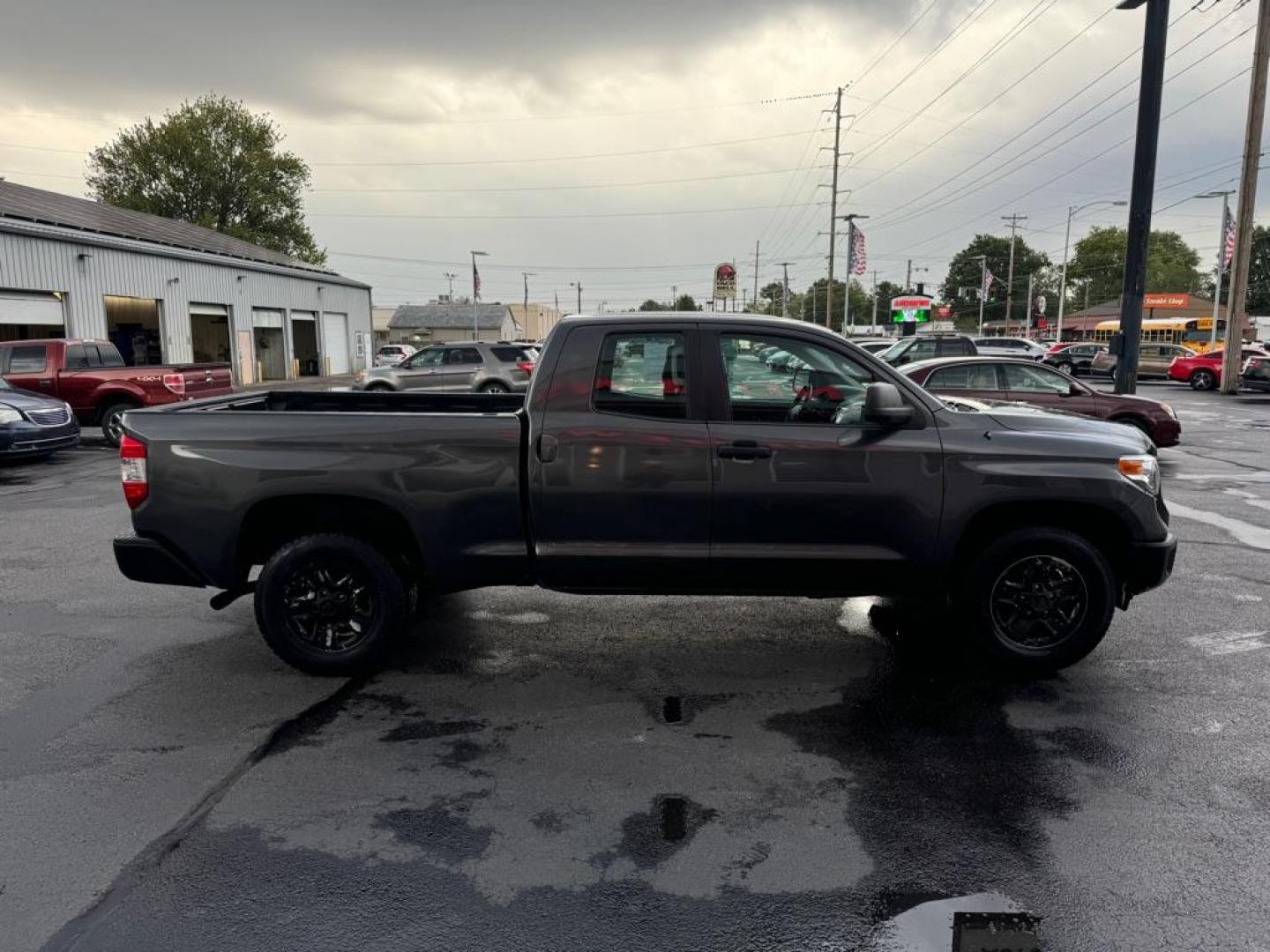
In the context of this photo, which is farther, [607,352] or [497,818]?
[607,352]

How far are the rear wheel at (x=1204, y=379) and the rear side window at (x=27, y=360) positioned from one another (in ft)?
114

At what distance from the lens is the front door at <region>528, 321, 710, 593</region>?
4398mm

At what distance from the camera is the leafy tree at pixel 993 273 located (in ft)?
430

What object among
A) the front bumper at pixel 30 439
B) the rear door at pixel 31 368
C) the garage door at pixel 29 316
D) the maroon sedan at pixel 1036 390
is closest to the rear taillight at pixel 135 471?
the front bumper at pixel 30 439

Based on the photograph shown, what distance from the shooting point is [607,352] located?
453 centimetres

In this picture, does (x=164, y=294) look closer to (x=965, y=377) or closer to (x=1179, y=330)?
(x=965, y=377)

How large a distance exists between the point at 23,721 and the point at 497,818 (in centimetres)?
260

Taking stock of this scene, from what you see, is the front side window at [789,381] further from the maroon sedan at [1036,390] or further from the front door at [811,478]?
the maroon sedan at [1036,390]

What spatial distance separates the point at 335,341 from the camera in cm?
4019

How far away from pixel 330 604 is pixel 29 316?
21894 millimetres

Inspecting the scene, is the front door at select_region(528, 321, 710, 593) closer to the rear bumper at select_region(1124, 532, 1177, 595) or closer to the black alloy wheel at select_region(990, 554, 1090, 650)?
the black alloy wheel at select_region(990, 554, 1090, 650)

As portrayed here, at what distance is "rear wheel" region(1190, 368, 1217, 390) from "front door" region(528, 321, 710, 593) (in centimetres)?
3319

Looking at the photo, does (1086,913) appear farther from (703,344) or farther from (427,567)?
(427,567)

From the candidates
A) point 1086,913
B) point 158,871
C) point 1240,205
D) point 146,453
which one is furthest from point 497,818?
point 1240,205
